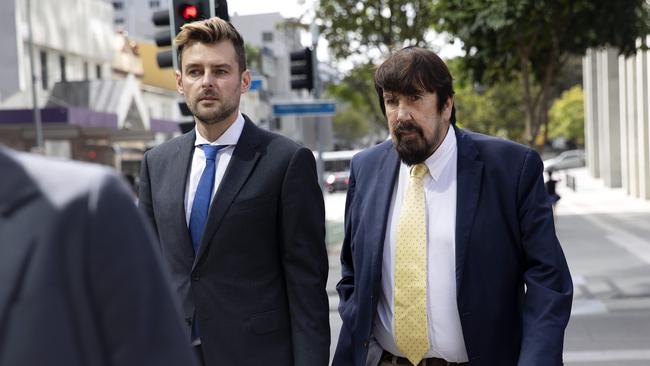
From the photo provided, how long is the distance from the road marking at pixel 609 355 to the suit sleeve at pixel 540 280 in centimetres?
554

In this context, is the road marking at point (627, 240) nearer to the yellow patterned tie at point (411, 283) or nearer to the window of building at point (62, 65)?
the yellow patterned tie at point (411, 283)

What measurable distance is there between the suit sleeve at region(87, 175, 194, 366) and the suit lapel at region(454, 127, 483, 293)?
2.31 m

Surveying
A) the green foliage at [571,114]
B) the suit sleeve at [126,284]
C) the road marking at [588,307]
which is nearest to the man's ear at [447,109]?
the suit sleeve at [126,284]

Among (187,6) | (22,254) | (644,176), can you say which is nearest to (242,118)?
(22,254)

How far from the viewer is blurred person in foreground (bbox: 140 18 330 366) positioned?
352 cm

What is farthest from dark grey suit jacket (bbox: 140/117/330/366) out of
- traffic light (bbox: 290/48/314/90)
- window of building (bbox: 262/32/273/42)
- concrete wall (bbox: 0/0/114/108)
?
window of building (bbox: 262/32/273/42)

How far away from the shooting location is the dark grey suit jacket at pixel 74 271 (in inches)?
42.1

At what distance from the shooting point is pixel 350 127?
114 m

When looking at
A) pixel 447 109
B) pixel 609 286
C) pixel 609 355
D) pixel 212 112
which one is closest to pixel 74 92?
pixel 609 286

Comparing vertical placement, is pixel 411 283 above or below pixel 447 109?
below

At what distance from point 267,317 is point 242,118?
2.48 ft

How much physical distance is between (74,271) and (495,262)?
2.51 meters

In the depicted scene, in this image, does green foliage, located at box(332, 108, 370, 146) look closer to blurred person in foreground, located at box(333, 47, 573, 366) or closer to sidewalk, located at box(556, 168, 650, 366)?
sidewalk, located at box(556, 168, 650, 366)

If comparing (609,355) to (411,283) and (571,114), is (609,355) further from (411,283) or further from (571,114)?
(571,114)
